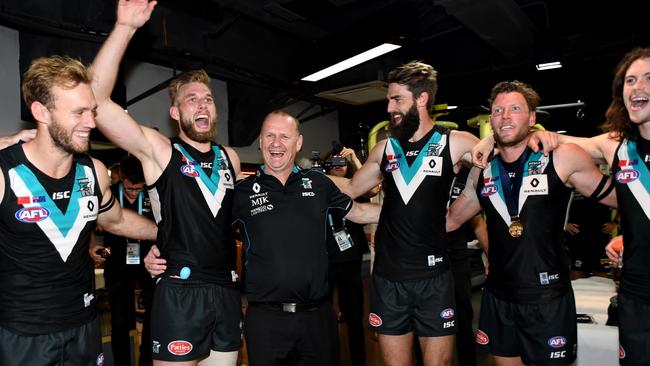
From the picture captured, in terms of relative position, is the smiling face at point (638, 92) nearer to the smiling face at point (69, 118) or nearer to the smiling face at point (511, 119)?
the smiling face at point (511, 119)

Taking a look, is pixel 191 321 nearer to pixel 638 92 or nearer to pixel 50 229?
pixel 50 229

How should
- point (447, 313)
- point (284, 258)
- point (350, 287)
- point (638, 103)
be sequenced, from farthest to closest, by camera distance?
point (350, 287) → point (447, 313) → point (284, 258) → point (638, 103)

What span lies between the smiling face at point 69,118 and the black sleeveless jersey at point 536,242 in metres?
2.42

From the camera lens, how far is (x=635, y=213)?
2.49 metres

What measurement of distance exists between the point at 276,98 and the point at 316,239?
21.5 feet

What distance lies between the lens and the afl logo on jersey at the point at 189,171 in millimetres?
2771

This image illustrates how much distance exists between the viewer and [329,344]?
2725 millimetres

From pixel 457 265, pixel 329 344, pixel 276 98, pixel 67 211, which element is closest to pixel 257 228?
pixel 329 344

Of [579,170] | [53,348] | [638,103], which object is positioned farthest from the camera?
[579,170]

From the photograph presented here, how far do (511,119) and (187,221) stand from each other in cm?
205

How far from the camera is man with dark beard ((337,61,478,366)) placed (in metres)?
2.99

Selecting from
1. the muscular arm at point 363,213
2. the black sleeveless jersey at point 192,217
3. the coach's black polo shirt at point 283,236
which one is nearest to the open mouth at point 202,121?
the black sleeveless jersey at point 192,217

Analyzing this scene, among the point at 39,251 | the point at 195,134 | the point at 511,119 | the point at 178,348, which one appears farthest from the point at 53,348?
the point at 511,119

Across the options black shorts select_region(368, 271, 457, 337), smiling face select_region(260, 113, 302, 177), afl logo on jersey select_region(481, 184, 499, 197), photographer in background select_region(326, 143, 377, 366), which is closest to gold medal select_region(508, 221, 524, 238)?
afl logo on jersey select_region(481, 184, 499, 197)
